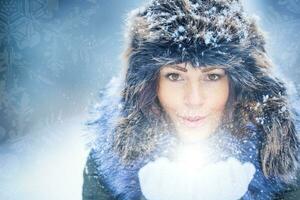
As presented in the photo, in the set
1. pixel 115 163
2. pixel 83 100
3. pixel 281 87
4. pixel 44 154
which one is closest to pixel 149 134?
pixel 115 163

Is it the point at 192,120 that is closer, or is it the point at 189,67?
the point at 189,67

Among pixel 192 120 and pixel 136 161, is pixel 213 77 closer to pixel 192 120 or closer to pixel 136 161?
pixel 192 120

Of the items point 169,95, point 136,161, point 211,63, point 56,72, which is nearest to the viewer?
point 211,63

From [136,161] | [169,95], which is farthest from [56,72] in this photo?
[169,95]

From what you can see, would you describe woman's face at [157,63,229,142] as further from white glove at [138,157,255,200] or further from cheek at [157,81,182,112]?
white glove at [138,157,255,200]

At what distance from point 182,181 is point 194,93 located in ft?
1.15

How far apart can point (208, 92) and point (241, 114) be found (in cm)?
17

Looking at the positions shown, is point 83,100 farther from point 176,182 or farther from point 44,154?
point 176,182

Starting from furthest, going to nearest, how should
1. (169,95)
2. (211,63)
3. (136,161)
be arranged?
1. (136,161)
2. (169,95)
3. (211,63)

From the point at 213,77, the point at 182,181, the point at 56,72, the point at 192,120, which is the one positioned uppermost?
the point at 56,72

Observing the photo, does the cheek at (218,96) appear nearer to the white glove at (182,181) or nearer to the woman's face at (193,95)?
the woman's face at (193,95)

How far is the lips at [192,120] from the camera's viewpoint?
1.46 meters

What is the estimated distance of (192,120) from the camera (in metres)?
1.46

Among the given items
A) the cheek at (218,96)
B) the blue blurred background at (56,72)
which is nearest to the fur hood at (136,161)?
the cheek at (218,96)
